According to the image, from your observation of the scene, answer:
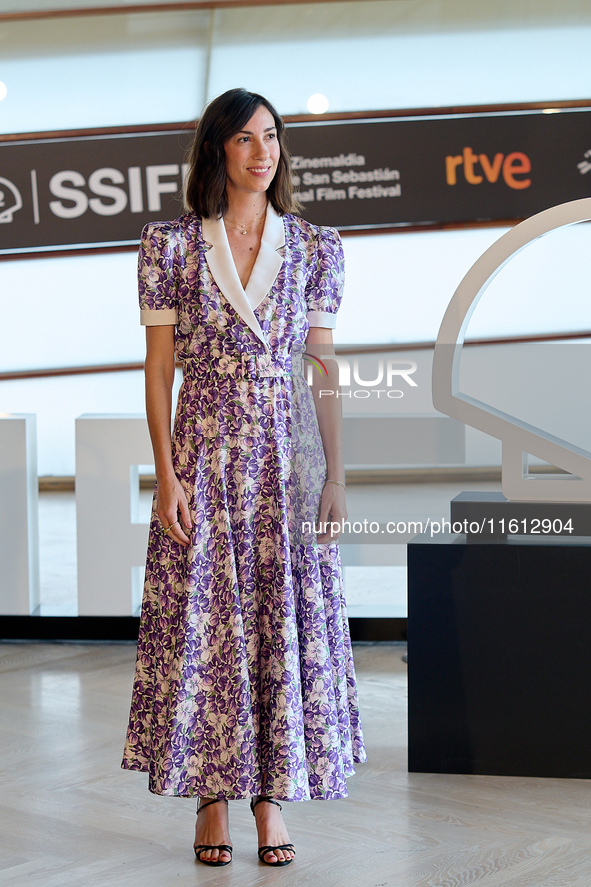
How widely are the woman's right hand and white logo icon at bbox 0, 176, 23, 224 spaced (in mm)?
2997

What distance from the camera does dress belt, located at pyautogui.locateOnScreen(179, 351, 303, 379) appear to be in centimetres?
197

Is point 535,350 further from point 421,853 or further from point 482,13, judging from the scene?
point 482,13

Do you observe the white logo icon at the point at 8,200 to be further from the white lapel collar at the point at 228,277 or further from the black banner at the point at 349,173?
the white lapel collar at the point at 228,277

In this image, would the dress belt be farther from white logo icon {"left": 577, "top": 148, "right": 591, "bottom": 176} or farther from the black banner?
white logo icon {"left": 577, "top": 148, "right": 591, "bottom": 176}

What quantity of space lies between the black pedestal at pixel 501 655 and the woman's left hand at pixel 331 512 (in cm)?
34

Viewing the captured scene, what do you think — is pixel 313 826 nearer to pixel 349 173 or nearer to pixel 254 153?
pixel 254 153

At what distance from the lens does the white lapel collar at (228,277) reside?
6.38 feet

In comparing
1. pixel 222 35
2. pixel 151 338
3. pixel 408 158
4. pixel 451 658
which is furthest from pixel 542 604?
pixel 222 35

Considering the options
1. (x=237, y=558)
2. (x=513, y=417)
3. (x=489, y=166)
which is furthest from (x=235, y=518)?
(x=489, y=166)

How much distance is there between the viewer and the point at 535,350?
7.18 ft

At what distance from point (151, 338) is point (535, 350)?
0.84 meters

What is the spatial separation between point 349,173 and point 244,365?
2924 millimetres

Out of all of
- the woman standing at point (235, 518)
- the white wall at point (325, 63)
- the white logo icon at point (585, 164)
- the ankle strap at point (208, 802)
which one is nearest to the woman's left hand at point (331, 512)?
the woman standing at point (235, 518)

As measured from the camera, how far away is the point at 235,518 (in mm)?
1973
